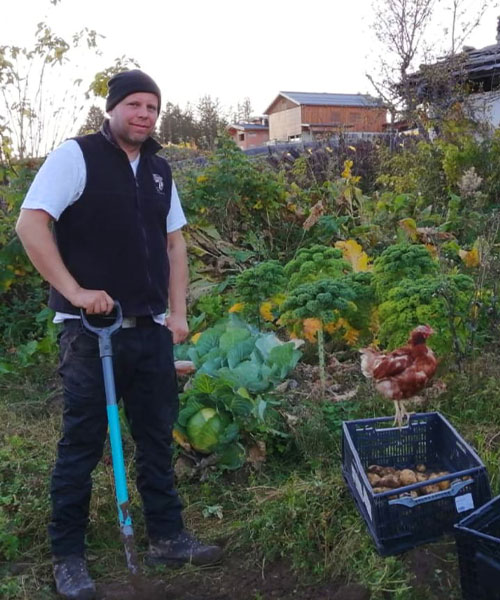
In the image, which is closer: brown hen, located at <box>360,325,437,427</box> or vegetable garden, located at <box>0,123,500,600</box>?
vegetable garden, located at <box>0,123,500,600</box>

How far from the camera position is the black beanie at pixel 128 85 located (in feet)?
8.91

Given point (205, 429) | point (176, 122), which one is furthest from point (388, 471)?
point (176, 122)

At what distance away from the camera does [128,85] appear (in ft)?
8.90

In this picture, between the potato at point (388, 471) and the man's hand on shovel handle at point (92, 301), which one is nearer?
the man's hand on shovel handle at point (92, 301)

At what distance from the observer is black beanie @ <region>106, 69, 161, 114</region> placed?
8.91ft

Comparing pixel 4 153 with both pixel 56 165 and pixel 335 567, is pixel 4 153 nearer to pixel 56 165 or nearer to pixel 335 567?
pixel 56 165

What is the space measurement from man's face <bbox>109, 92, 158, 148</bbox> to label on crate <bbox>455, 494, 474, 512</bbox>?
6.02ft

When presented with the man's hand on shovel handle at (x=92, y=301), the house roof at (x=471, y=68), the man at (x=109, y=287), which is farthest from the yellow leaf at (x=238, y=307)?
the house roof at (x=471, y=68)

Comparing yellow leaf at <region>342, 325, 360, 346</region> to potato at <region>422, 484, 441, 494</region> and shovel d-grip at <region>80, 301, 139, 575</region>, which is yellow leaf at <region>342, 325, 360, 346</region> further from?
shovel d-grip at <region>80, 301, 139, 575</region>

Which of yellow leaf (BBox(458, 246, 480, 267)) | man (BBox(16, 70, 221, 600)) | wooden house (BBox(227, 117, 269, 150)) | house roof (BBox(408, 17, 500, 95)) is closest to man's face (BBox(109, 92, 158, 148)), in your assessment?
man (BBox(16, 70, 221, 600))

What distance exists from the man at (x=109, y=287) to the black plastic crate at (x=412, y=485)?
71 cm

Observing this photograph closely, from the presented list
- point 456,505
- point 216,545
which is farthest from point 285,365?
point 456,505

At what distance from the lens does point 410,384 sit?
307 cm

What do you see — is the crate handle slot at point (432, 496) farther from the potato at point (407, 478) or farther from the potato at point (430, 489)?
the potato at point (407, 478)
